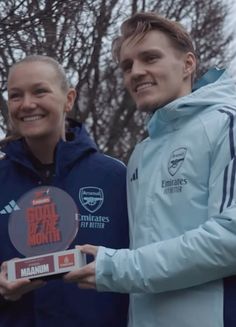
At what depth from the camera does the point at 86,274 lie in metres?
2.51

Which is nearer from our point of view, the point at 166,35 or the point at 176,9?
the point at 166,35

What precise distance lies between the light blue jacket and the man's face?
104 millimetres

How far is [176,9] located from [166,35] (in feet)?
25.3

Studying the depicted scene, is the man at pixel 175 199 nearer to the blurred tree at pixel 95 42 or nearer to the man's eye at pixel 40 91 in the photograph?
the man's eye at pixel 40 91

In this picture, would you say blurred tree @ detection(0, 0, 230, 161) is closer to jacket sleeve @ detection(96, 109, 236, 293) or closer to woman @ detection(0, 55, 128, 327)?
woman @ detection(0, 55, 128, 327)

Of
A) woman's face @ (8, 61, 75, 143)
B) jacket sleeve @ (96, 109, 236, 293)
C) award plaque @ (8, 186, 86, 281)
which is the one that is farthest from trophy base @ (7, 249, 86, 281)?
woman's face @ (8, 61, 75, 143)

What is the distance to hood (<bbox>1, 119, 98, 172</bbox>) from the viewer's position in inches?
121

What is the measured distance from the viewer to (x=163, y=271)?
239 centimetres

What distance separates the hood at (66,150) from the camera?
10.1 ft

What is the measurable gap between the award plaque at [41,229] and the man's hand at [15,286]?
3 centimetres

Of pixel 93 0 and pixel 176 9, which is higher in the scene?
pixel 176 9

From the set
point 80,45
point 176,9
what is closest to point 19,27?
point 80,45

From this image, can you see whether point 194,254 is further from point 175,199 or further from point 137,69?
point 137,69

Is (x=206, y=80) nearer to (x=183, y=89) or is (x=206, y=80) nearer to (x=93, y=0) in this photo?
(x=183, y=89)
